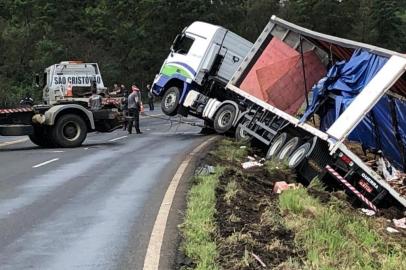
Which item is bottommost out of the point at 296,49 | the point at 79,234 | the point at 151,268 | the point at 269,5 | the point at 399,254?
the point at 79,234

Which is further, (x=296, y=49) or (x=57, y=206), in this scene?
(x=296, y=49)

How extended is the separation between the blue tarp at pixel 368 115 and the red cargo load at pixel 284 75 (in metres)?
2.31

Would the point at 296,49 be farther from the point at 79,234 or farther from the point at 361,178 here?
the point at 79,234

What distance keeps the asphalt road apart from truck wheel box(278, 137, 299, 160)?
87.1 inches

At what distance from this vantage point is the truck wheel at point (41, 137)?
1845 cm

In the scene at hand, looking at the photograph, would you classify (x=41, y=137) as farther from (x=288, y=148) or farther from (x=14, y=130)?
(x=288, y=148)

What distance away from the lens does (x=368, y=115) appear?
12.8 m

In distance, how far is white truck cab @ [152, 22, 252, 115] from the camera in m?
20.5

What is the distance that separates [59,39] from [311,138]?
38.3 metres

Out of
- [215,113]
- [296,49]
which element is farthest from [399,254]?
[215,113]

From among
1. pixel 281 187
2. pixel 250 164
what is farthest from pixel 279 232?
pixel 250 164

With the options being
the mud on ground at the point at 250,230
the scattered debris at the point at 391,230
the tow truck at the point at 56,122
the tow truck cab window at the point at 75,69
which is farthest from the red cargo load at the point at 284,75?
the tow truck cab window at the point at 75,69

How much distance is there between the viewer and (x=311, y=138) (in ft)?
41.2

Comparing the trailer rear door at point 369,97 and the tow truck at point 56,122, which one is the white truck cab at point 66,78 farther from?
the trailer rear door at point 369,97
